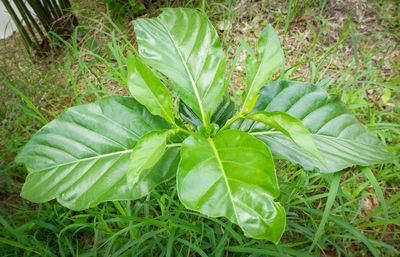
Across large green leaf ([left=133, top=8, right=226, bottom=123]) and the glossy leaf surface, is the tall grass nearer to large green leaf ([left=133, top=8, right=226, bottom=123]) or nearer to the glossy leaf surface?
large green leaf ([left=133, top=8, right=226, bottom=123])

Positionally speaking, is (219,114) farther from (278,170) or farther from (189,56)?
(278,170)

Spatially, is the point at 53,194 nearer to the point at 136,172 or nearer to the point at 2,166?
the point at 136,172

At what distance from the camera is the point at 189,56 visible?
0.98 meters

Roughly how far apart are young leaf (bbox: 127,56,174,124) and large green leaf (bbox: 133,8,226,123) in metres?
0.09

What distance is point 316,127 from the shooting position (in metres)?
1.00

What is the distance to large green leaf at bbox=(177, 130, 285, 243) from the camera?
0.65 metres

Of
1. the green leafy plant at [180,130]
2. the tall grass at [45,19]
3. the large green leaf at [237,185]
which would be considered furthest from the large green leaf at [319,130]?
the tall grass at [45,19]

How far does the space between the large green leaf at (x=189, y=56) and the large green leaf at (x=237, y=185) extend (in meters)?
0.22

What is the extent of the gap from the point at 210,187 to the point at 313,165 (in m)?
0.44

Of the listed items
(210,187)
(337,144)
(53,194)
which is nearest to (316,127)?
(337,144)

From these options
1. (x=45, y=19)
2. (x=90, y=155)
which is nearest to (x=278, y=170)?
(x=90, y=155)

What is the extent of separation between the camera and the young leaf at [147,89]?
82 centimetres

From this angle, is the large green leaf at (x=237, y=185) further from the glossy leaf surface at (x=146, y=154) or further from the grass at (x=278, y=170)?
the grass at (x=278, y=170)

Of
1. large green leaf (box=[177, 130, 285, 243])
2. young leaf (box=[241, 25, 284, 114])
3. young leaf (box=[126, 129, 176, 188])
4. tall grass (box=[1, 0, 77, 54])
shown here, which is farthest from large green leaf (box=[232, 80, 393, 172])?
tall grass (box=[1, 0, 77, 54])
